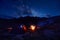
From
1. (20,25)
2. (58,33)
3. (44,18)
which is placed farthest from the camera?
(58,33)

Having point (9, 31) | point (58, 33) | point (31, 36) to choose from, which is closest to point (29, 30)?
point (31, 36)

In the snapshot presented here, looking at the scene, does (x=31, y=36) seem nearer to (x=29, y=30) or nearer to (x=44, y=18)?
(x=29, y=30)

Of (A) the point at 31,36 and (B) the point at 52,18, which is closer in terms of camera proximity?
(B) the point at 52,18

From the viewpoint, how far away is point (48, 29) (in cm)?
1073

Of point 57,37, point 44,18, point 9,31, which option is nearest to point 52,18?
point 44,18

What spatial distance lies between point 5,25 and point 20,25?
1042mm

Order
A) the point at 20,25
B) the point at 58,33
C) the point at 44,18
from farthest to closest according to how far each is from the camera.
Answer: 1. the point at 58,33
2. the point at 20,25
3. the point at 44,18

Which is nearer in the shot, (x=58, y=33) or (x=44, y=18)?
(x=44, y=18)

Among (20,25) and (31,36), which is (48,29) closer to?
(31,36)

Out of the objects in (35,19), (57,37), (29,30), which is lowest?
(57,37)

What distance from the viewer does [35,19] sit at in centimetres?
932

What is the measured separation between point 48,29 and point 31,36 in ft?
4.74

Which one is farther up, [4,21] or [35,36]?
[4,21]

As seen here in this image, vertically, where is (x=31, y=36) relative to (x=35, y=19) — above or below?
below
